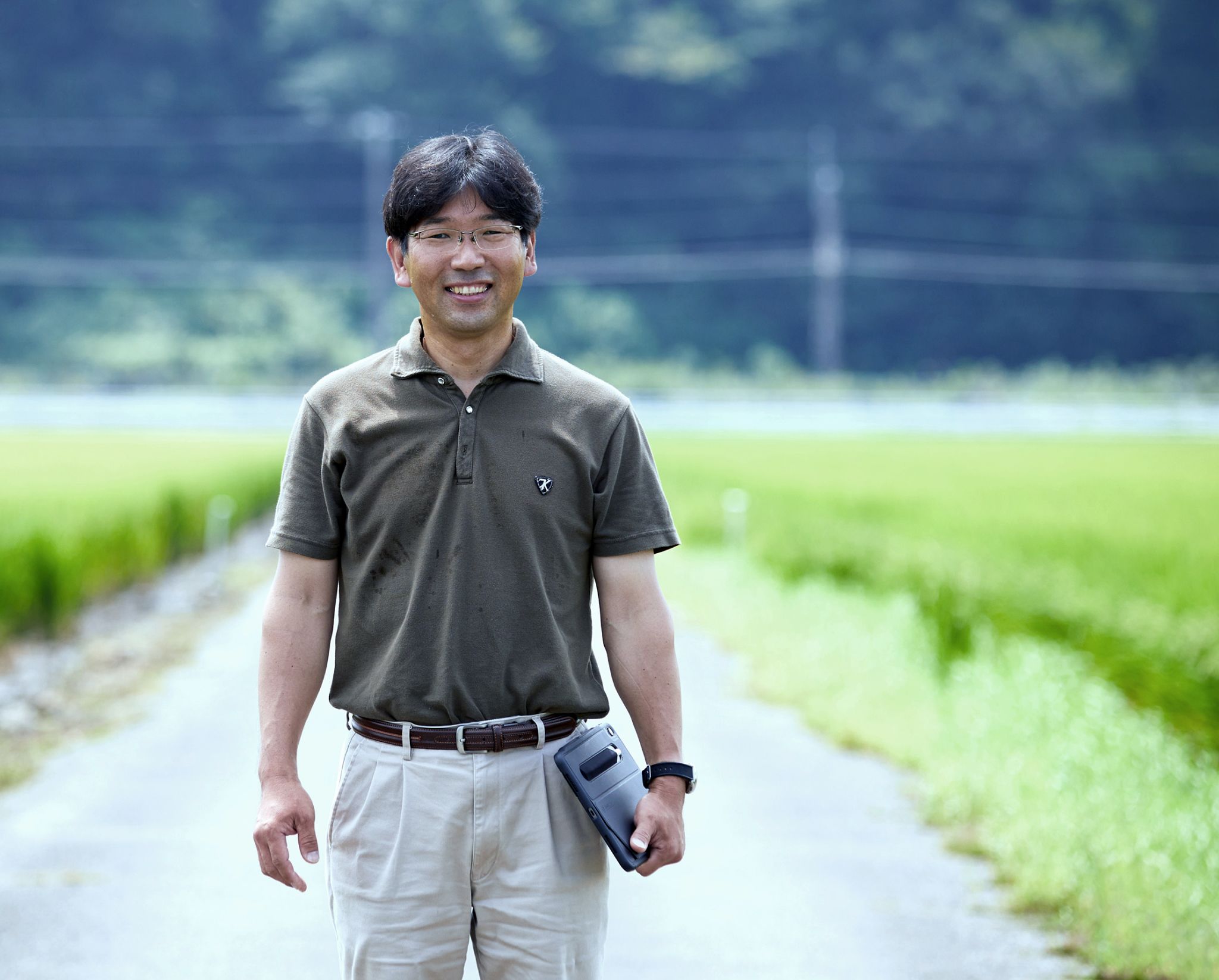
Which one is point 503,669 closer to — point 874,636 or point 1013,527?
point 874,636

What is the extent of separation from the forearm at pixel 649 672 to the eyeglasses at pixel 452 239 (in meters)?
0.61

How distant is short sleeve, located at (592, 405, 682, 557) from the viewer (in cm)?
258

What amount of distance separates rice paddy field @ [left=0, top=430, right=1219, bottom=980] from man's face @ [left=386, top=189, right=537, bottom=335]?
2.51m

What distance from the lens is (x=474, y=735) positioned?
2508 mm

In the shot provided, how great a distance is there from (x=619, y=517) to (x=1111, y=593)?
557 cm

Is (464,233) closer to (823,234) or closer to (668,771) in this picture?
(668,771)

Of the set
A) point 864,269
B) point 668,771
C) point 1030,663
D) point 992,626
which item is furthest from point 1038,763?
point 864,269

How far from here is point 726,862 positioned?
525 cm

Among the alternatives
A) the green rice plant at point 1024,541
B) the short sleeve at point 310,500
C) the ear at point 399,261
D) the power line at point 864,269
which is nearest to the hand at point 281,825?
the short sleeve at point 310,500

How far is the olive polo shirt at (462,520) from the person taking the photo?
2.51m

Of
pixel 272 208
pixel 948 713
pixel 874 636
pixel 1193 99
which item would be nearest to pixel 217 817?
pixel 948 713

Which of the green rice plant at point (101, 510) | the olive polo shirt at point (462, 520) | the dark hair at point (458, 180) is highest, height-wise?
the dark hair at point (458, 180)

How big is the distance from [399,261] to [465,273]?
0.16m

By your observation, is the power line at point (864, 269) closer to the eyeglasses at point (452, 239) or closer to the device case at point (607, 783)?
the eyeglasses at point (452, 239)
